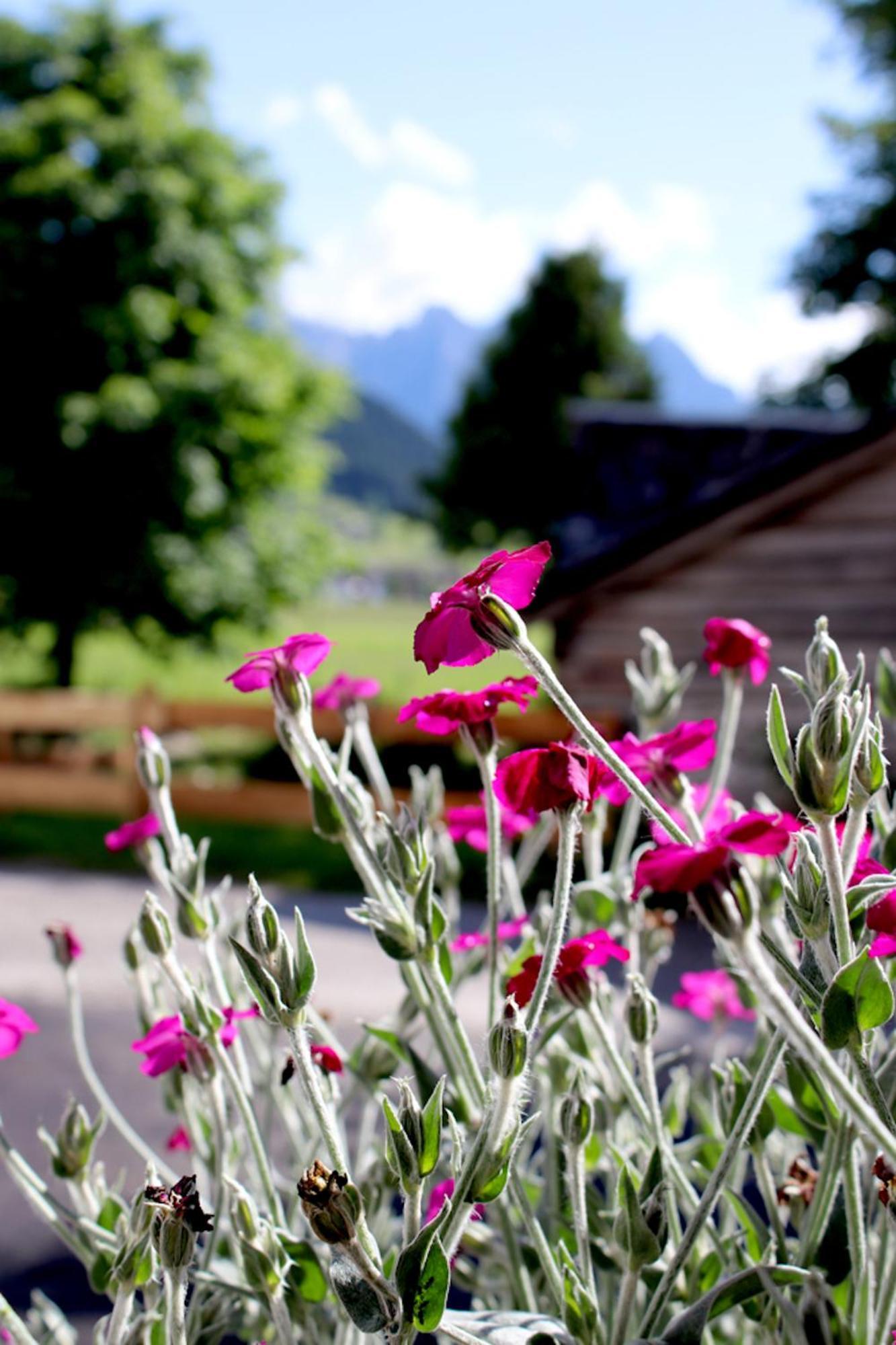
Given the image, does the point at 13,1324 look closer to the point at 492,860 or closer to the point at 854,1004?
the point at 492,860

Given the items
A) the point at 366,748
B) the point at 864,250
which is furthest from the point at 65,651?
the point at 864,250

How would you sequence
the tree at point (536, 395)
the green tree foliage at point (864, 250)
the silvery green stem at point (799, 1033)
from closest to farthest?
1. the silvery green stem at point (799, 1033)
2. the green tree foliage at point (864, 250)
3. the tree at point (536, 395)

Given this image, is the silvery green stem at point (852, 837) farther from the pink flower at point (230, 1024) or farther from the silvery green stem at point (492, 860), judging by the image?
the pink flower at point (230, 1024)

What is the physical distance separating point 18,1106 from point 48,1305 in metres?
2.33

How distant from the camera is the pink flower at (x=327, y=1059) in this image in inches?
43.4

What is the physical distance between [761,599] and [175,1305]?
547cm

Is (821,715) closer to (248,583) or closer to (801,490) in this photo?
(801,490)

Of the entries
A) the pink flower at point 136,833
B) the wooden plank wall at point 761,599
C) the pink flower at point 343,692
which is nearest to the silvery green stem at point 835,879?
the pink flower at point 343,692

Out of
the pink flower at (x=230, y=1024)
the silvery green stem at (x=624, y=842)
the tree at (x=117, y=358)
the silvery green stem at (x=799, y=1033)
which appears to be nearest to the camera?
the silvery green stem at (x=799, y=1033)

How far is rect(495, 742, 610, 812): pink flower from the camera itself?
82 cm

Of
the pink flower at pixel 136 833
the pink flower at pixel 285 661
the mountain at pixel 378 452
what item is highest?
the mountain at pixel 378 452

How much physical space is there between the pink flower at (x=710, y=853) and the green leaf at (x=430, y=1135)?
9.3 inches

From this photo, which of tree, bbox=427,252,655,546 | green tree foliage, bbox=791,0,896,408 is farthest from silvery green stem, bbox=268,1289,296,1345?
tree, bbox=427,252,655,546

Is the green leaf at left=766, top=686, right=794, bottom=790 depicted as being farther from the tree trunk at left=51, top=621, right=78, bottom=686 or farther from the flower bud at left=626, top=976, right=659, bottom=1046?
the tree trunk at left=51, top=621, right=78, bottom=686
